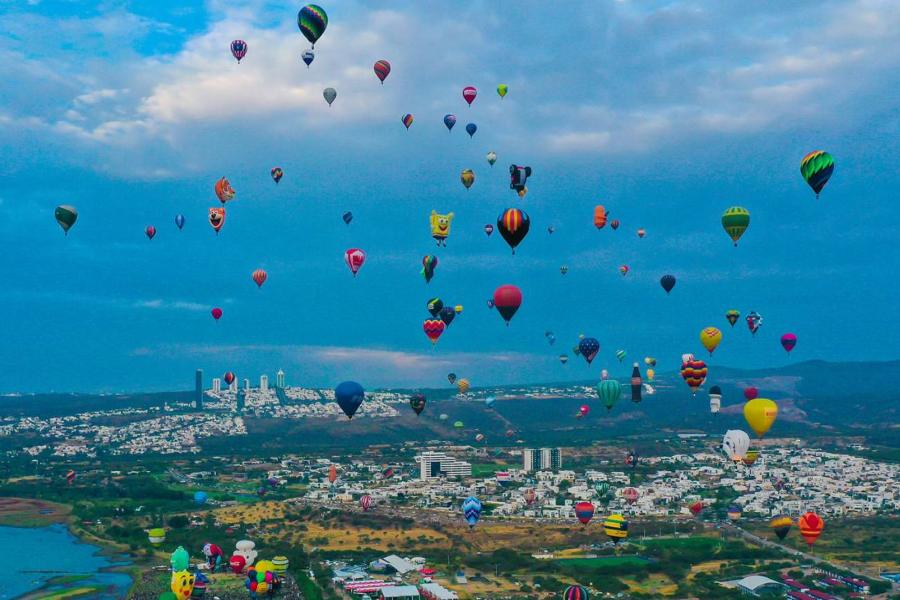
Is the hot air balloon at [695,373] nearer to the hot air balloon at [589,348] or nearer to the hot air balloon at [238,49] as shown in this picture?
the hot air balloon at [589,348]

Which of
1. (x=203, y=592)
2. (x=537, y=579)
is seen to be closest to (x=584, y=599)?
(x=537, y=579)

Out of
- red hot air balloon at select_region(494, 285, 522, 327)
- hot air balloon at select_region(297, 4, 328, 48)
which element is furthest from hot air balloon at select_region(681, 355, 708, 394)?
hot air balloon at select_region(297, 4, 328, 48)

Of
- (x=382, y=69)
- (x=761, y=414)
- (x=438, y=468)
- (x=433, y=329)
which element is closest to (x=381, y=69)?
(x=382, y=69)

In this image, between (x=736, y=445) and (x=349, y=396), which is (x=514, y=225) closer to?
(x=349, y=396)

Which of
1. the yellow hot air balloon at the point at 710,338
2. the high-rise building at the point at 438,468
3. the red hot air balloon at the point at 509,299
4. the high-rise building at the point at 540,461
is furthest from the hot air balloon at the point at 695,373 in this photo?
the high-rise building at the point at 540,461

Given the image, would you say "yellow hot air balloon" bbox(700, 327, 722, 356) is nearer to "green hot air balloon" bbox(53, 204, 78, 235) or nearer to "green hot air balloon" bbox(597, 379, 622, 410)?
"green hot air balloon" bbox(597, 379, 622, 410)

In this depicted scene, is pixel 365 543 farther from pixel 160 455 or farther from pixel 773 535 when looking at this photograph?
pixel 160 455
